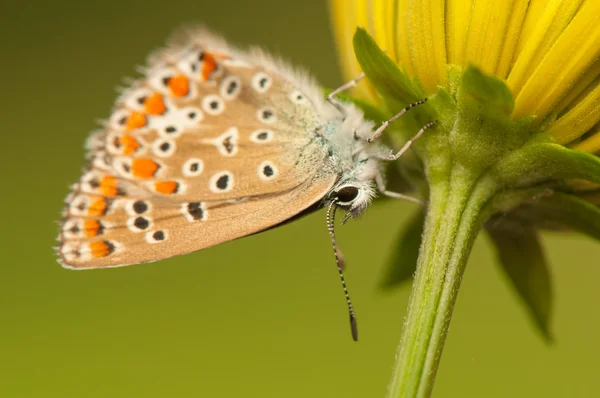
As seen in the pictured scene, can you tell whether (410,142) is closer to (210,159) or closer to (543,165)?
(543,165)

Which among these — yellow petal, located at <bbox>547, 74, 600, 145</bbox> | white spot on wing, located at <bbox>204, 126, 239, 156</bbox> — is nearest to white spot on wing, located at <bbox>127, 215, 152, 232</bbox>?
white spot on wing, located at <bbox>204, 126, 239, 156</bbox>

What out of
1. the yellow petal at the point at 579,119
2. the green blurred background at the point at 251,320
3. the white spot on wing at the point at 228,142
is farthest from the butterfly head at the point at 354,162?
the green blurred background at the point at 251,320

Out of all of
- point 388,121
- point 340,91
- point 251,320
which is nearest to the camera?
point 388,121

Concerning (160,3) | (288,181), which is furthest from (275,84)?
(160,3)

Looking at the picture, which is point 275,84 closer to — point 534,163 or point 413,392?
point 534,163

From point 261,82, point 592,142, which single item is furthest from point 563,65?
point 261,82

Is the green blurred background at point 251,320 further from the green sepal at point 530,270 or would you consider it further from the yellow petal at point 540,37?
the yellow petal at point 540,37

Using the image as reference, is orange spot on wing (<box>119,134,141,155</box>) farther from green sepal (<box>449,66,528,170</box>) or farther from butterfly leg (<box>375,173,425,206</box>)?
green sepal (<box>449,66,528,170</box>)
